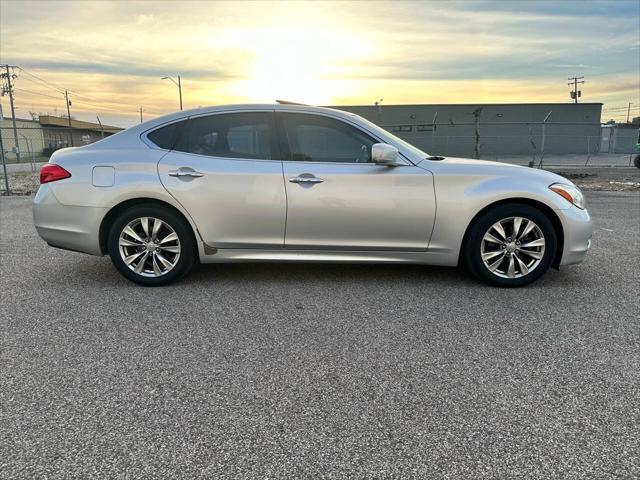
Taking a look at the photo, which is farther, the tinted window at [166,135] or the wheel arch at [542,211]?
the tinted window at [166,135]

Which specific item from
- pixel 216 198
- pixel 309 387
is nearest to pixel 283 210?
pixel 216 198

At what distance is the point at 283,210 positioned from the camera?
4.34m

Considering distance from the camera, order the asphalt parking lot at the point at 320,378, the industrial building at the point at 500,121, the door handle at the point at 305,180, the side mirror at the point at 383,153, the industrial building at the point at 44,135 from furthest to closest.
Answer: the industrial building at the point at 44,135, the industrial building at the point at 500,121, the door handle at the point at 305,180, the side mirror at the point at 383,153, the asphalt parking lot at the point at 320,378

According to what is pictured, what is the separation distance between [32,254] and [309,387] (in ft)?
15.4

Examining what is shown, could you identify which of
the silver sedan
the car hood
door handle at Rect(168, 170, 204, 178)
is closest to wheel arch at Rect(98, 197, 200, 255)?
the silver sedan

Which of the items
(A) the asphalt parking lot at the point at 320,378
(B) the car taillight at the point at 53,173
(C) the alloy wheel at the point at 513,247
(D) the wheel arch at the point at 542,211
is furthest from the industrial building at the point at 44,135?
(C) the alloy wheel at the point at 513,247

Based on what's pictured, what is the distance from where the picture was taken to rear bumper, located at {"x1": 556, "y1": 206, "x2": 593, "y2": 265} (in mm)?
4352

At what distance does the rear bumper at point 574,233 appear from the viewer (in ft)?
14.3

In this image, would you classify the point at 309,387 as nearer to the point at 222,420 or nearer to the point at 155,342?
the point at 222,420

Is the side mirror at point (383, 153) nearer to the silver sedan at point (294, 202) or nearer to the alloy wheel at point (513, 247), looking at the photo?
the silver sedan at point (294, 202)

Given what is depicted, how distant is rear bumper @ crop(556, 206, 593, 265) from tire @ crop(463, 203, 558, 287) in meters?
0.11

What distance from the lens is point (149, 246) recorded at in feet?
14.6

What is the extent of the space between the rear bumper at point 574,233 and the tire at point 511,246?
0.11 metres

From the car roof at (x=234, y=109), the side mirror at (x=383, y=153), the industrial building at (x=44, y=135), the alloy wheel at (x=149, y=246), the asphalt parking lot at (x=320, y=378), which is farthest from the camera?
the industrial building at (x=44, y=135)
